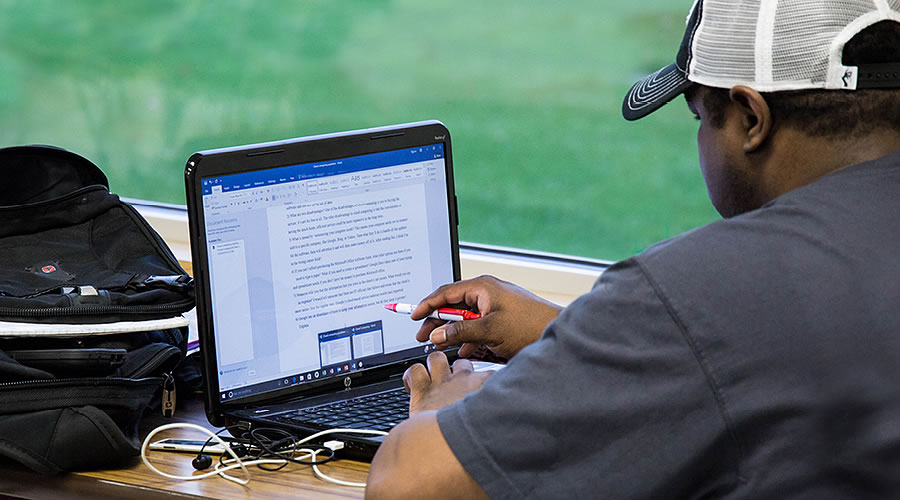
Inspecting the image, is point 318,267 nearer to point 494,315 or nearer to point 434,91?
point 494,315

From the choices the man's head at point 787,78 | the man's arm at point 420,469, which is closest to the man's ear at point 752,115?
the man's head at point 787,78

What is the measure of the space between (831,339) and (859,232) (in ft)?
0.32

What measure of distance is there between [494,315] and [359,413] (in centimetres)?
21

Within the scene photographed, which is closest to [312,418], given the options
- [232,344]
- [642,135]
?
[232,344]

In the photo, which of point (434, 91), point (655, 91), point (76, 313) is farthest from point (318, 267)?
point (434, 91)

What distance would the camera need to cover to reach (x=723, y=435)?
2.57 feet

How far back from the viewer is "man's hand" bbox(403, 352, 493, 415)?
1116 millimetres

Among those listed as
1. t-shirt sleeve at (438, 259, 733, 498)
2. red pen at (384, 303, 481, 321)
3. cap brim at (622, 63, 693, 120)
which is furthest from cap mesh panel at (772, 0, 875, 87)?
red pen at (384, 303, 481, 321)

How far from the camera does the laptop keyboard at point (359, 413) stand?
1257mm

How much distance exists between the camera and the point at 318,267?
134cm

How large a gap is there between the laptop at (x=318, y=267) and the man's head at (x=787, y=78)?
20.8 inches

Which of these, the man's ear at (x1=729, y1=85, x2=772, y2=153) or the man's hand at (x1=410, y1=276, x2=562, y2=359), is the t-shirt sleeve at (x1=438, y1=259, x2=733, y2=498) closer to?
the man's ear at (x1=729, y1=85, x2=772, y2=153)

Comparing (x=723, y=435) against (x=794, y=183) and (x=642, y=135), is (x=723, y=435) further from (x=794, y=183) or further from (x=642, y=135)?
(x=642, y=135)

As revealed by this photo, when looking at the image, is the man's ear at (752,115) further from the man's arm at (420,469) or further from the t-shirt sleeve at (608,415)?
the man's arm at (420,469)
